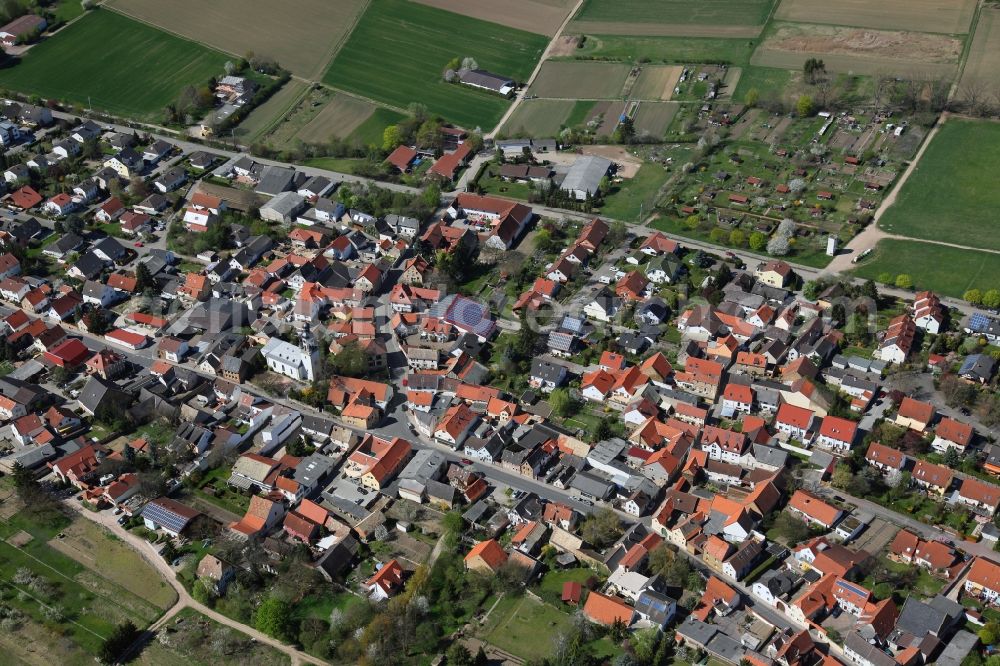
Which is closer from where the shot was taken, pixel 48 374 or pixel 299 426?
pixel 299 426

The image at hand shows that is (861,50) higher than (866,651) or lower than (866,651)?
higher

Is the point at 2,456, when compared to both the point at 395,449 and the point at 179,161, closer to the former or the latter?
the point at 395,449

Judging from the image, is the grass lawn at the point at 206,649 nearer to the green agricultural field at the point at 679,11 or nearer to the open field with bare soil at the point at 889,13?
the green agricultural field at the point at 679,11

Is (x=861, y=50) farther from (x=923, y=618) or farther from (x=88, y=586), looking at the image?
(x=88, y=586)

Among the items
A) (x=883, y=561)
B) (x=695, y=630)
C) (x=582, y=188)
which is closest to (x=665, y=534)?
(x=695, y=630)

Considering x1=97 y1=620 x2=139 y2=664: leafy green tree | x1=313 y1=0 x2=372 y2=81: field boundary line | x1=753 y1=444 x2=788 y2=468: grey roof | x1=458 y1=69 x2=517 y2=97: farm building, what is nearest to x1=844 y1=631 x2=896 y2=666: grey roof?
x1=753 y1=444 x2=788 y2=468: grey roof

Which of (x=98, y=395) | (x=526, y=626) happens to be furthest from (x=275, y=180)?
(x=526, y=626)
